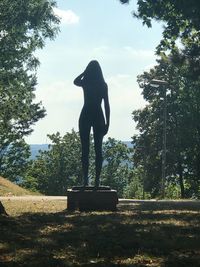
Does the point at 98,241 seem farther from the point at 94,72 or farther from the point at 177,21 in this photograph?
the point at 177,21

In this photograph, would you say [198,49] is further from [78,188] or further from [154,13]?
→ [78,188]

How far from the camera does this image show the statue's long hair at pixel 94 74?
12.6 m

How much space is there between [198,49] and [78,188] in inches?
267

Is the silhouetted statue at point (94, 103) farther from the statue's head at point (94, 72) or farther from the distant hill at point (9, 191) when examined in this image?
the distant hill at point (9, 191)

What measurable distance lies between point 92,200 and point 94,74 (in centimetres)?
315

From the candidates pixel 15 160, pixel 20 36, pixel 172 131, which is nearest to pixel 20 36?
pixel 20 36

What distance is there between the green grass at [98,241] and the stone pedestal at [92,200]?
1.46m

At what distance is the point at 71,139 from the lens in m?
80.3

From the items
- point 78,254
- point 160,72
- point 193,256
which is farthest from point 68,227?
point 160,72

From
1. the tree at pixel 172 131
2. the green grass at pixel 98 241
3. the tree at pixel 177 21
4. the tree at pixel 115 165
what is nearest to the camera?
the green grass at pixel 98 241

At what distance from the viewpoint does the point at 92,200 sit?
12.0 meters

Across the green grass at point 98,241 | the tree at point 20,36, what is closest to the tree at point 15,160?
the tree at point 20,36

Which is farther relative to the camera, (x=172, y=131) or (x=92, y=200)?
(x=172, y=131)

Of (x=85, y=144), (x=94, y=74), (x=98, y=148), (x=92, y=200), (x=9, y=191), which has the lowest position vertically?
(x=92, y=200)
